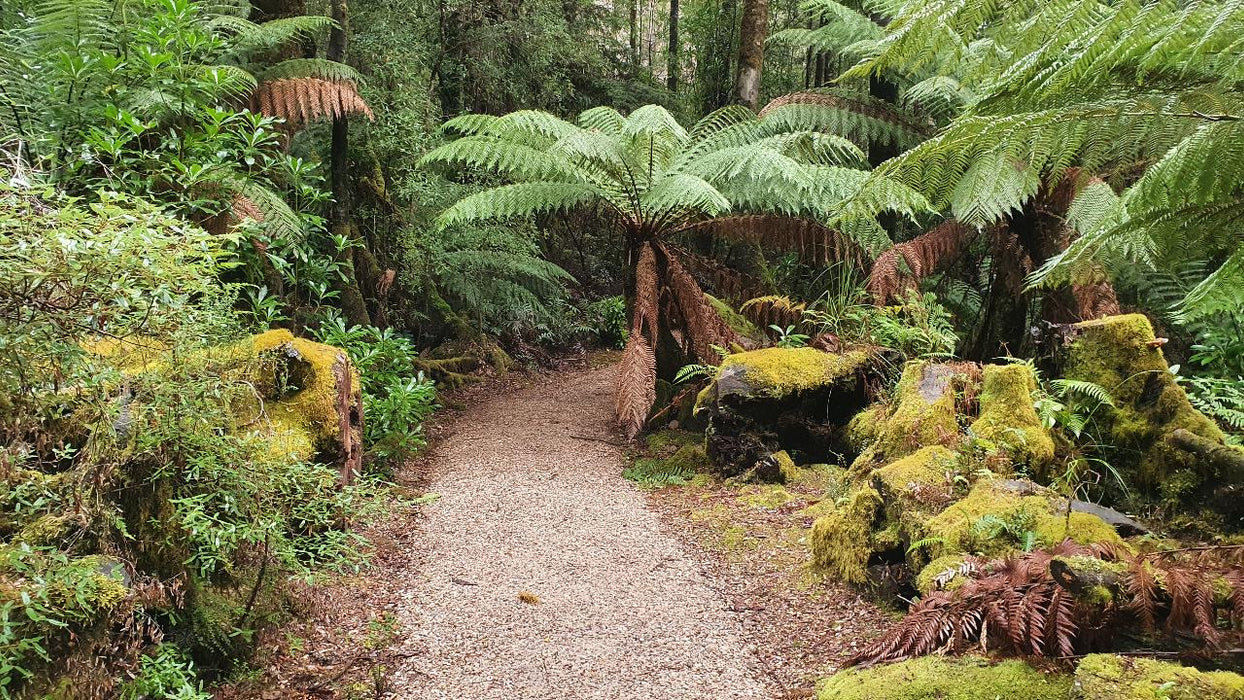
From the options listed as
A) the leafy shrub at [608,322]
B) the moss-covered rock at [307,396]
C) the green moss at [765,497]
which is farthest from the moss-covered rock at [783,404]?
the leafy shrub at [608,322]

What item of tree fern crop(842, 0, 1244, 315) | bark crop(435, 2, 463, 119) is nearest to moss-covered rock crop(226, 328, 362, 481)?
tree fern crop(842, 0, 1244, 315)

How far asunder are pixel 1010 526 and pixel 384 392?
13.3ft

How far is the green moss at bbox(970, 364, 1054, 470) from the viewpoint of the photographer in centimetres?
327

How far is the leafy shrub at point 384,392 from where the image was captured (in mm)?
4773

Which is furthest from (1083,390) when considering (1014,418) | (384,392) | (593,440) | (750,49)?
(750,49)

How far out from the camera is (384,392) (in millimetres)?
5301

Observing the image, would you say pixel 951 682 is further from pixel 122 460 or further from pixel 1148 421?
pixel 122 460

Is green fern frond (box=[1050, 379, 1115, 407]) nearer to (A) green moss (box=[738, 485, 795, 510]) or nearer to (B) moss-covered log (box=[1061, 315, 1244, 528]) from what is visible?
(B) moss-covered log (box=[1061, 315, 1244, 528])

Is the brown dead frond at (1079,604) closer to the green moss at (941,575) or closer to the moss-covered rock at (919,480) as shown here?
the green moss at (941,575)

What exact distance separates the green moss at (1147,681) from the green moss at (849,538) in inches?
49.2

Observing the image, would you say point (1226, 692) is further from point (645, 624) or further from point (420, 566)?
point (420, 566)

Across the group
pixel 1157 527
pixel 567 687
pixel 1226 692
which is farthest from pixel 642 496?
pixel 1226 692

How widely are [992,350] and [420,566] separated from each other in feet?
14.7

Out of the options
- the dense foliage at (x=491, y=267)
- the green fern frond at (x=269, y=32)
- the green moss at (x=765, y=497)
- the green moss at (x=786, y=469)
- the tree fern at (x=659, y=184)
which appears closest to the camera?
the dense foliage at (x=491, y=267)
